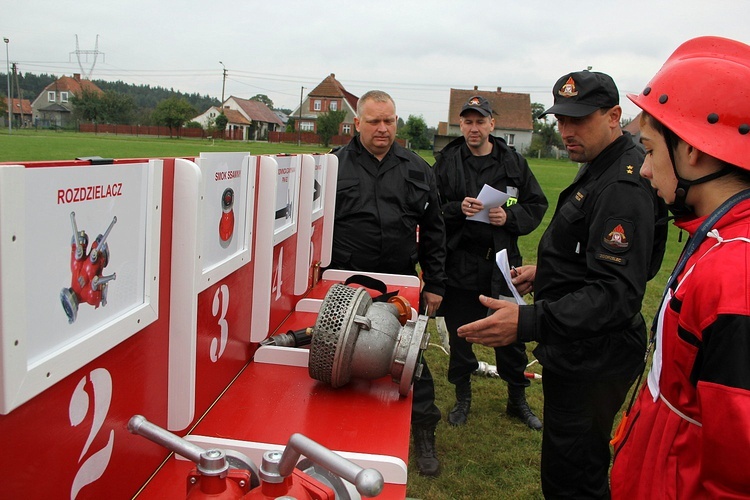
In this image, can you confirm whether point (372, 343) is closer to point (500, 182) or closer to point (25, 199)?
point (25, 199)

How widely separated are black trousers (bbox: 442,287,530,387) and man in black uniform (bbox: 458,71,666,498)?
1.74 metres

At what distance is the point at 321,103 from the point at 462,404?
80.8m

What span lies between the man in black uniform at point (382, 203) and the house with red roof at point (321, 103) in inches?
2966

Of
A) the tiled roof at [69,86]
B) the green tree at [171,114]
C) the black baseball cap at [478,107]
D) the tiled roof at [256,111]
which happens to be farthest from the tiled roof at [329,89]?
the black baseball cap at [478,107]

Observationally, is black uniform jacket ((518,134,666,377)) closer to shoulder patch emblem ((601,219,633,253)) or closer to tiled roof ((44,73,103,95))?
shoulder patch emblem ((601,219,633,253))

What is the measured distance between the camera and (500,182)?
4.59 meters

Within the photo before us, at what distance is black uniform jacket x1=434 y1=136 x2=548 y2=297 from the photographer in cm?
446

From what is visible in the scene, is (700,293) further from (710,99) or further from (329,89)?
(329,89)

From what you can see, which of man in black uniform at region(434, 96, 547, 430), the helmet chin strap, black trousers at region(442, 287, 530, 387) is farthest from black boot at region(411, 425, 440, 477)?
the helmet chin strap

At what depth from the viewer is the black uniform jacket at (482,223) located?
446cm

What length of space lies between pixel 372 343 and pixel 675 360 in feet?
3.06

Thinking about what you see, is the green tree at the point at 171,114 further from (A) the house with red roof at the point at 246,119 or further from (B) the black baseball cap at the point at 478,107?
(B) the black baseball cap at the point at 478,107

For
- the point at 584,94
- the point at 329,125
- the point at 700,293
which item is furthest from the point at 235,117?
the point at 700,293

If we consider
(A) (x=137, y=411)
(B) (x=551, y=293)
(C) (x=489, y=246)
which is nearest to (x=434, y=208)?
(C) (x=489, y=246)
